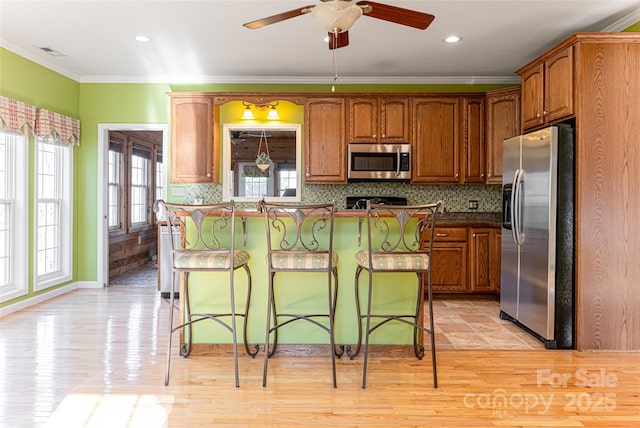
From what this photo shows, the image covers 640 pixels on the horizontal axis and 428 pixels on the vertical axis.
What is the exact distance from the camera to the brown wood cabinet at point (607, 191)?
10.2ft

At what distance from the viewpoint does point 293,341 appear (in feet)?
9.82

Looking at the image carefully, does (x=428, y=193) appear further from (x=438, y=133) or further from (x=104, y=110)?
(x=104, y=110)

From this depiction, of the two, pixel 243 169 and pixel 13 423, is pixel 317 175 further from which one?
pixel 13 423

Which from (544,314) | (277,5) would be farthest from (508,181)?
(277,5)

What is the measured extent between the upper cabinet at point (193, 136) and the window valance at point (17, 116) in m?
1.37

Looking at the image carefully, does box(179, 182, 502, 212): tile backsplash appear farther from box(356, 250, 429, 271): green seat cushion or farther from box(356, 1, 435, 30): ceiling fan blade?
box(356, 1, 435, 30): ceiling fan blade

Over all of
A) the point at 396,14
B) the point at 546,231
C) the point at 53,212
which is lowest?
the point at 546,231

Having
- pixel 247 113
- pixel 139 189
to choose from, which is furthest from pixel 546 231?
pixel 139 189

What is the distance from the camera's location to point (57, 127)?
4.60m

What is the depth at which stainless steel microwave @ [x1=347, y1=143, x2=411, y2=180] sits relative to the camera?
4.90m

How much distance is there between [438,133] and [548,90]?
1.53 m

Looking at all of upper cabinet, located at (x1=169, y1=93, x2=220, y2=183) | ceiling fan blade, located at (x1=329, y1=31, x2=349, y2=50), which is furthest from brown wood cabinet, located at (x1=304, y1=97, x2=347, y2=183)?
ceiling fan blade, located at (x1=329, y1=31, x2=349, y2=50)

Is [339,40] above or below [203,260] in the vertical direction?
above

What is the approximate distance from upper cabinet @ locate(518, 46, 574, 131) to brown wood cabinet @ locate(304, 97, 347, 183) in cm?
194
